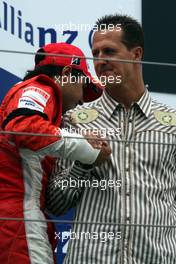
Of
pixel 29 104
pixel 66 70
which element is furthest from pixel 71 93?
pixel 29 104

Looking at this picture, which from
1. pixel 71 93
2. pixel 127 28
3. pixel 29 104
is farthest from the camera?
pixel 127 28

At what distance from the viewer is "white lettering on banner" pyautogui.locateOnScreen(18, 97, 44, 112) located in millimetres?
1469

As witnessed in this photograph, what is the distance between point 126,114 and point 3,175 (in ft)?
0.88

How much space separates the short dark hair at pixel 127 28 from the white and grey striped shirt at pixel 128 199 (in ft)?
0.48

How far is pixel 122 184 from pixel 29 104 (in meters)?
0.21

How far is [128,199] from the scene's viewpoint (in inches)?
61.2

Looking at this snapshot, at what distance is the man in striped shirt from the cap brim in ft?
0.09

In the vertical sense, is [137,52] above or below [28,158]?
above

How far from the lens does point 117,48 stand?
1.68m

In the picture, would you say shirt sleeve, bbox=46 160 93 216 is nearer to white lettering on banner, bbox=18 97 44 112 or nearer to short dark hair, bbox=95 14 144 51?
white lettering on banner, bbox=18 97 44 112

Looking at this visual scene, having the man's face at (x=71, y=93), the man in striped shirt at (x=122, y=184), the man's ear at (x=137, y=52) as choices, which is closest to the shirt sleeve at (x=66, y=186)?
the man in striped shirt at (x=122, y=184)

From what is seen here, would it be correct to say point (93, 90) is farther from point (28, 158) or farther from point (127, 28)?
point (28, 158)

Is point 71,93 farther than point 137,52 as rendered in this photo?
No

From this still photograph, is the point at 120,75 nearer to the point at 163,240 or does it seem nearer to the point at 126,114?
the point at 126,114
